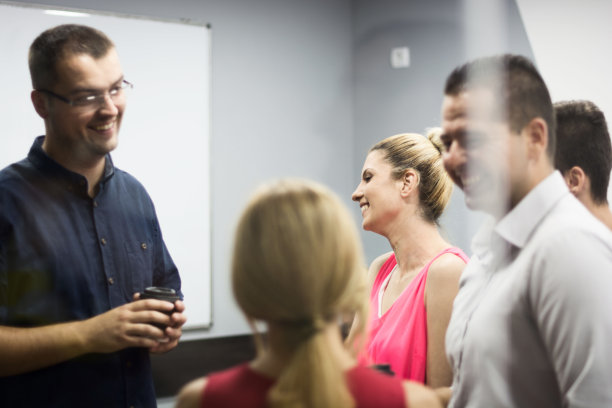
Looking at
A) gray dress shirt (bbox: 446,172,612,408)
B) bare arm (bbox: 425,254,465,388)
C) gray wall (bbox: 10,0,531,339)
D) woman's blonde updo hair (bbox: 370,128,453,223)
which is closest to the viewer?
gray dress shirt (bbox: 446,172,612,408)

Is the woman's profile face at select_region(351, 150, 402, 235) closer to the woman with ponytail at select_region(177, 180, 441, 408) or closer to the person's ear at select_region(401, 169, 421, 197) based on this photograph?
the person's ear at select_region(401, 169, 421, 197)

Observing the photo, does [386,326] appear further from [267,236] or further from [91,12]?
[91,12]

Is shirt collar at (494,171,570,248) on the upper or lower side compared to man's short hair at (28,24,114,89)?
lower

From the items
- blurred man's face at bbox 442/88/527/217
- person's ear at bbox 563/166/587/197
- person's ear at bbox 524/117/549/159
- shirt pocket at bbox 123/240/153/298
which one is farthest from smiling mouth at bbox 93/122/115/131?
person's ear at bbox 563/166/587/197

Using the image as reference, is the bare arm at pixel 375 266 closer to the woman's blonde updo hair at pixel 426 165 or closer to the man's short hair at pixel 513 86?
the woman's blonde updo hair at pixel 426 165

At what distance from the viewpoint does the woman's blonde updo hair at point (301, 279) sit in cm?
67

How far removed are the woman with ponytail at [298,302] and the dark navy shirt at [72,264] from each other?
0.75ft

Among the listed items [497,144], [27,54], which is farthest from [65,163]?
[497,144]

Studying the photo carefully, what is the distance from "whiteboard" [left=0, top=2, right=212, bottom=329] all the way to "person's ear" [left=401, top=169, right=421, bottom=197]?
0.55m

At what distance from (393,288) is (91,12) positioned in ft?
3.15

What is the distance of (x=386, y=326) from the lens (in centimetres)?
133

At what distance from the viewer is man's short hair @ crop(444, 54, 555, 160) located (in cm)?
90

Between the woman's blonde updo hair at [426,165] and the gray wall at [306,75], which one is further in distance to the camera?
the woman's blonde updo hair at [426,165]

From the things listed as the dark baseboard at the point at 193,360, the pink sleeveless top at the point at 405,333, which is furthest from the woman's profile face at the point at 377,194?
the dark baseboard at the point at 193,360
